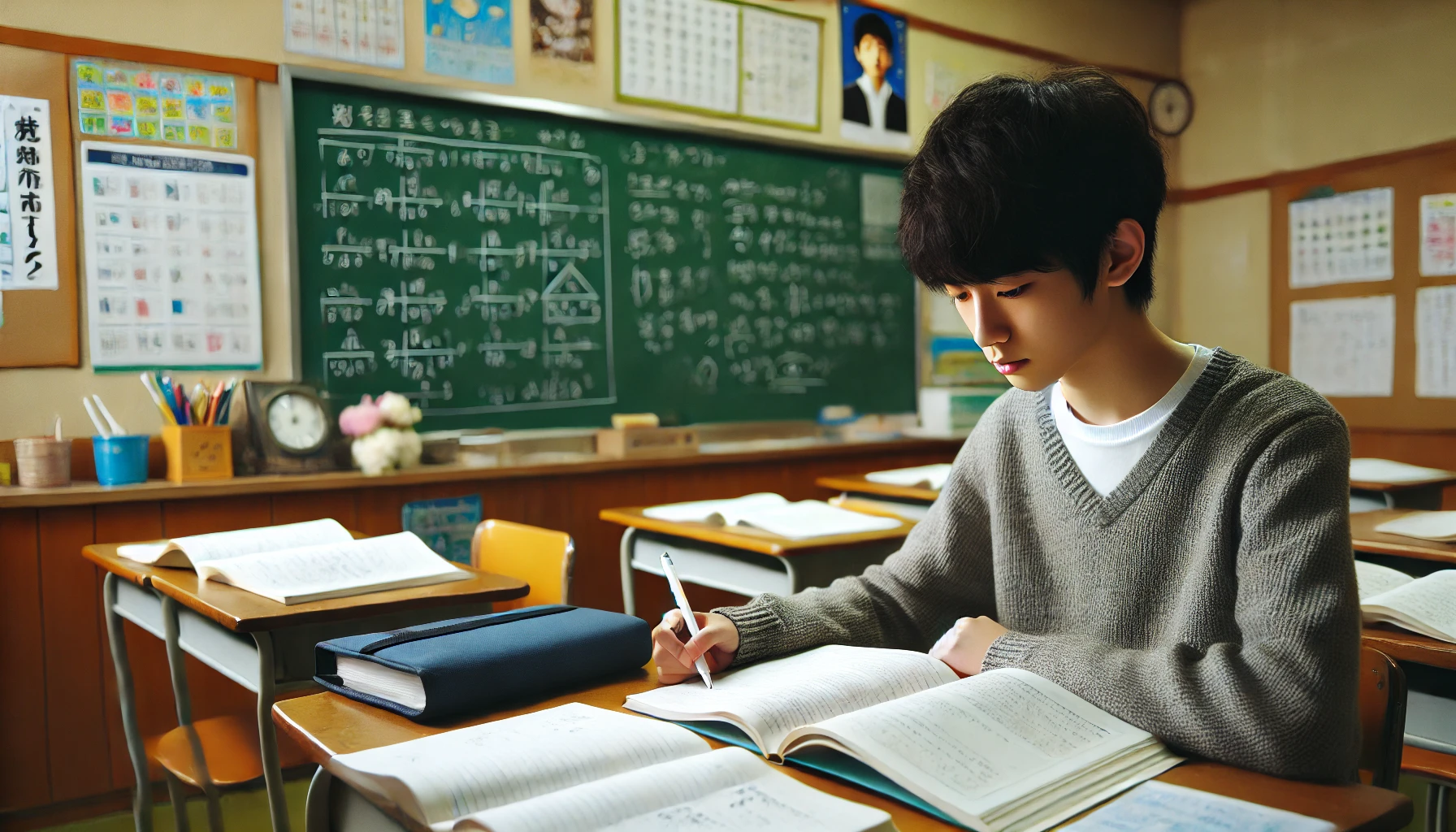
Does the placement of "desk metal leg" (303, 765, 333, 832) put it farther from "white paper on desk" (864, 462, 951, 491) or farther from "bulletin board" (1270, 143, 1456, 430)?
"bulletin board" (1270, 143, 1456, 430)

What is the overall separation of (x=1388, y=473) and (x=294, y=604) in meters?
3.12

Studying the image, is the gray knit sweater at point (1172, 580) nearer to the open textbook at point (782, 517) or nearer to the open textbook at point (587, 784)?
the open textbook at point (587, 784)

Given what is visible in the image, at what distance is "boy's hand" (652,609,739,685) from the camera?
40.9 inches

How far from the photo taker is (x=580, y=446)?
11.2ft

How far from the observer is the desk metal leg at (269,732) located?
1.57m

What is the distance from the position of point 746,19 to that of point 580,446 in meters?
1.75

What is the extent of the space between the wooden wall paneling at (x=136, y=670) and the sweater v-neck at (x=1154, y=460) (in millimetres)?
2328

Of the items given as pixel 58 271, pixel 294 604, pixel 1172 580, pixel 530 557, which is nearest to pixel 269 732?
pixel 294 604

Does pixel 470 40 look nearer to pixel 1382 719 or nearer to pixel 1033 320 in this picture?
pixel 1033 320

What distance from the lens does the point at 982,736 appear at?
800 millimetres

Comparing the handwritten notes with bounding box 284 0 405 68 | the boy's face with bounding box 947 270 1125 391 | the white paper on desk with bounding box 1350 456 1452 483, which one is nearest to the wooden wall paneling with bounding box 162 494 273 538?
the handwritten notes with bounding box 284 0 405 68

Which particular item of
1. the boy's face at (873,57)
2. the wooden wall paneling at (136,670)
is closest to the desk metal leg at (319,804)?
the wooden wall paneling at (136,670)

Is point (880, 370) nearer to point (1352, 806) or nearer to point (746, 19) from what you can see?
point (746, 19)

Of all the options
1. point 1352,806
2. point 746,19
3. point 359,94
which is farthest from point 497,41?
point 1352,806
